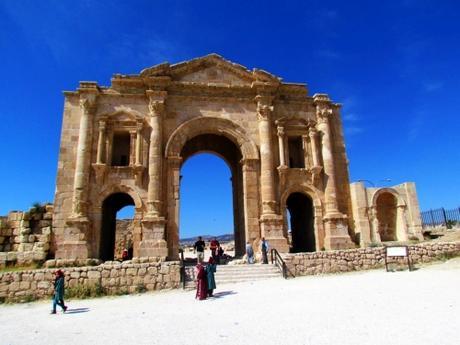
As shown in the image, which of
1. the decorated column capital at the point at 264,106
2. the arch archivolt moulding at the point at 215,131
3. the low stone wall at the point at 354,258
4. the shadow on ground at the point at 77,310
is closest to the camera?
the shadow on ground at the point at 77,310

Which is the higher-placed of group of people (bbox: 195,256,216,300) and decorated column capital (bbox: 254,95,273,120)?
decorated column capital (bbox: 254,95,273,120)

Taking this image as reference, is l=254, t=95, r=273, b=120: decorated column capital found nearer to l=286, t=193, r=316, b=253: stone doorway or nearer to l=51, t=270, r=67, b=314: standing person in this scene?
l=286, t=193, r=316, b=253: stone doorway

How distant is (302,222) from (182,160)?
27.9 feet

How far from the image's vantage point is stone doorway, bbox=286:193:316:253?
18.9 meters

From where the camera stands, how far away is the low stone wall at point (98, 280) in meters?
11.8

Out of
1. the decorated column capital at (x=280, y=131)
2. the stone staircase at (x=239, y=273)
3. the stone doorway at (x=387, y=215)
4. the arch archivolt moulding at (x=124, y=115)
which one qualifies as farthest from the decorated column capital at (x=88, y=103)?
the stone doorway at (x=387, y=215)

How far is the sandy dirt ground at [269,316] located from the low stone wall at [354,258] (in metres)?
2.31

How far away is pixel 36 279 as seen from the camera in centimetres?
1193

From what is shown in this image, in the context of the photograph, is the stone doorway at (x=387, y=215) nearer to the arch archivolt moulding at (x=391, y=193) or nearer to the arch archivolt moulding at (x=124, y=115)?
the arch archivolt moulding at (x=391, y=193)

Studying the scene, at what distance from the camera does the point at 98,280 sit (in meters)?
12.0

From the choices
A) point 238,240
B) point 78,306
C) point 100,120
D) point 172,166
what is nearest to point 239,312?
point 78,306

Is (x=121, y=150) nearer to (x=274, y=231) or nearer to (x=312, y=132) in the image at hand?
(x=274, y=231)

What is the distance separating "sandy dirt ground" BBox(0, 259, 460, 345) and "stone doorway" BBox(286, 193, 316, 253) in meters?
7.38

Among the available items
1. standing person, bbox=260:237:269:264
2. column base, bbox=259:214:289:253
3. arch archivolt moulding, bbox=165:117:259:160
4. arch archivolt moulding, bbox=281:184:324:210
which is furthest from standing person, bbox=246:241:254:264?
arch archivolt moulding, bbox=165:117:259:160
